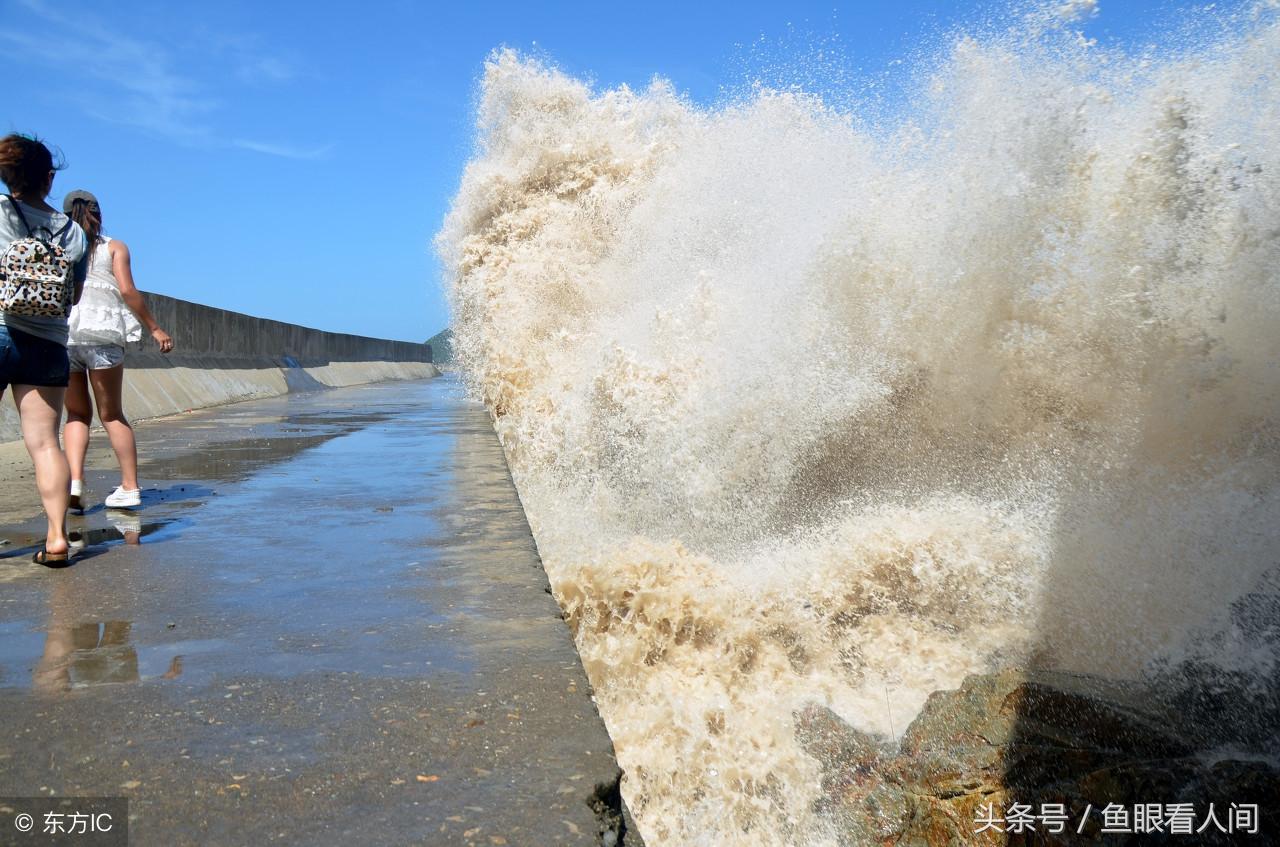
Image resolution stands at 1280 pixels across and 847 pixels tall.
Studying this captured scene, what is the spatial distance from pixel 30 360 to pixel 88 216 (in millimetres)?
997

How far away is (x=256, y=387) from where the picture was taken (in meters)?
13.1

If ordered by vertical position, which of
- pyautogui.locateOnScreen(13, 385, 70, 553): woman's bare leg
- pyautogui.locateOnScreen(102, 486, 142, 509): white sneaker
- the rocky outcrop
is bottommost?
the rocky outcrop

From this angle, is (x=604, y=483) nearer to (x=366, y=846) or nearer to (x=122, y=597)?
(x=122, y=597)

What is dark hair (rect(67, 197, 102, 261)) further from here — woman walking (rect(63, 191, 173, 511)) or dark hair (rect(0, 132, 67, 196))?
dark hair (rect(0, 132, 67, 196))

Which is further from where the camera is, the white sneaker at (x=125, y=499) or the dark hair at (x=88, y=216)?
the white sneaker at (x=125, y=499)

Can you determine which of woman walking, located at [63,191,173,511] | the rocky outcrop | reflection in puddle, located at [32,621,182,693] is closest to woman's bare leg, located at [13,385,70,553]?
woman walking, located at [63,191,173,511]

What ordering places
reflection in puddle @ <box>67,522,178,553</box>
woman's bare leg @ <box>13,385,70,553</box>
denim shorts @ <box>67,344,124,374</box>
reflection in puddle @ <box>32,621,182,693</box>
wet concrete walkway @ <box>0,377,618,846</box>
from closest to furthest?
1. wet concrete walkway @ <box>0,377,618,846</box>
2. reflection in puddle @ <box>32,621,182,693</box>
3. woman's bare leg @ <box>13,385,70,553</box>
4. reflection in puddle @ <box>67,522,178,553</box>
5. denim shorts @ <box>67,344,124,374</box>

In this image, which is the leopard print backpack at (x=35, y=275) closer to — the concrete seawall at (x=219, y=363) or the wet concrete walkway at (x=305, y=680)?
the wet concrete walkway at (x=305, y=680)

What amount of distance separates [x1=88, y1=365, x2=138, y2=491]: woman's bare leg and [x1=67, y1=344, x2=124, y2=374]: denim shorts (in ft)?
0.09

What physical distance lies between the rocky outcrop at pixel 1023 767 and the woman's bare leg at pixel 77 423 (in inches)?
125

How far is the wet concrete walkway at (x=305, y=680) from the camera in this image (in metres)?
1.66

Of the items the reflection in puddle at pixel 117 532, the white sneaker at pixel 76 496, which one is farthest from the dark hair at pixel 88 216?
the reflection in puddle at pixel 117 532

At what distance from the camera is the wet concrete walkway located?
1664mm

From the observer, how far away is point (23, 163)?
3336 millimetres
